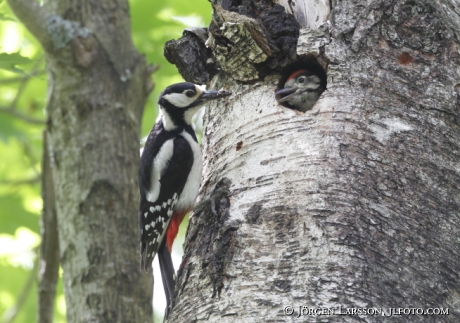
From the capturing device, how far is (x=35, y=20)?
3.57 m

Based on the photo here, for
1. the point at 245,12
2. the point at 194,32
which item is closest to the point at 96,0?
the point at 194,32

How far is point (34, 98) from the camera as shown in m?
5.20

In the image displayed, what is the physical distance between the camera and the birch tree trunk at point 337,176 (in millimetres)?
2234

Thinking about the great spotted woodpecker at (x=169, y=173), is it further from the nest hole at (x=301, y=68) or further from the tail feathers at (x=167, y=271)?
the nest hole at (x=301, y=68)

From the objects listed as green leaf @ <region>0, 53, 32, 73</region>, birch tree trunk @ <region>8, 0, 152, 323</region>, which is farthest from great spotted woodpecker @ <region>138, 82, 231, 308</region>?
green leaf @ <region>0, 53, 32, 73</region>

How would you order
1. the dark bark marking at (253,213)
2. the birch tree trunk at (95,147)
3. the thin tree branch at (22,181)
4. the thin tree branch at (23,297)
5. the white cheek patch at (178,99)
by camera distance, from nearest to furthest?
the dark bark marking at (253,213) → the birch tree trunk at (95,147) → the white cheek patch at (178,99) → the thin tree branch at (23,297) → the thin tree branch at (22,181)

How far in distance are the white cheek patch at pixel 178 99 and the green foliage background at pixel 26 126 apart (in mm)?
280

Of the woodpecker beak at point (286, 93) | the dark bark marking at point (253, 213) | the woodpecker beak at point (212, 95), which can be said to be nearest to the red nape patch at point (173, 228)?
the woodpecker beak at point (212, 95)

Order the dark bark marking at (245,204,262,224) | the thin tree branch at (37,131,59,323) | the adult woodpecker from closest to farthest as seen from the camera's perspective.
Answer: the dark bark marking at (245,204,262,224)
the adult woodpecker
the thin tree branch at (37,131,59,323)

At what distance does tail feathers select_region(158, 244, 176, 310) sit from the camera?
11.1 ft

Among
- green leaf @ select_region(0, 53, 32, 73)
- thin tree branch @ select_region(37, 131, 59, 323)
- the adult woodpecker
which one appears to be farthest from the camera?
thin tree branch @ select_region(37, 131, 59, 323)

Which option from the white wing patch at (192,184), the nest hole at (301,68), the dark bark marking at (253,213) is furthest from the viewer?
the white wing patch at (192,184)

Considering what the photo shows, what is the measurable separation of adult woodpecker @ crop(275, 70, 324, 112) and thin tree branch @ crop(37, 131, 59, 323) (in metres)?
1.51

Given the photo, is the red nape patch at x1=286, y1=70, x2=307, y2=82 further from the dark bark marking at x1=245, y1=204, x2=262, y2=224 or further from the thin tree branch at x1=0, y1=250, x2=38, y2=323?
the thin tree branch at x1=0, y1=250, x2=38, y2=323
